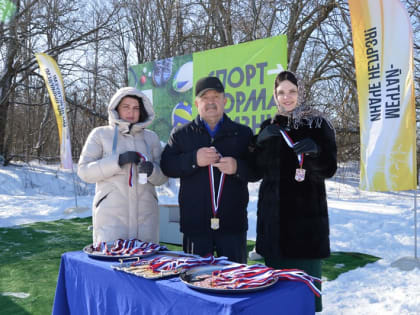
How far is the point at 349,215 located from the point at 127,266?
5722 millimetres

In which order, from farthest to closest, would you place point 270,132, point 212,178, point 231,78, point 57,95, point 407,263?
point 57,95, point 231,78, point 407,263, point 212,178, point 270,132

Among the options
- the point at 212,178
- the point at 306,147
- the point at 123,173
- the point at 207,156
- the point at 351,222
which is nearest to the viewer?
the point at 306,147

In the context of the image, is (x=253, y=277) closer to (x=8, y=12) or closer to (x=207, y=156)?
(x=207, y=156)

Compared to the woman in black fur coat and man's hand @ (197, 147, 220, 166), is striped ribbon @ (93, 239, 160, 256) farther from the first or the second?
the woman in black fur coat

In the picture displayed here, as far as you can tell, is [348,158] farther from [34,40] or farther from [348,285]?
[34,40]

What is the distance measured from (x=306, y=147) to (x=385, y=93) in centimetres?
261

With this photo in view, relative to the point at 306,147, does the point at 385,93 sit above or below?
above

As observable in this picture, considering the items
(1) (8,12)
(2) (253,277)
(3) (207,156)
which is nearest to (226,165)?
(3) (207,156)

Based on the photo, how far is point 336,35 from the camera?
33.4 feet

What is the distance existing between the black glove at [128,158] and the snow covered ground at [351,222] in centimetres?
191

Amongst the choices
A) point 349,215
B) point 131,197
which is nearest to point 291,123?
point 131,197

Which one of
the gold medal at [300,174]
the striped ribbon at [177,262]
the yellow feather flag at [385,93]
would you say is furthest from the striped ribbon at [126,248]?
the yellow feather flag at [385,93]

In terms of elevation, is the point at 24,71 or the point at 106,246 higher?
the point at 24,71

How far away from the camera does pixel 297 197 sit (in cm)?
212
